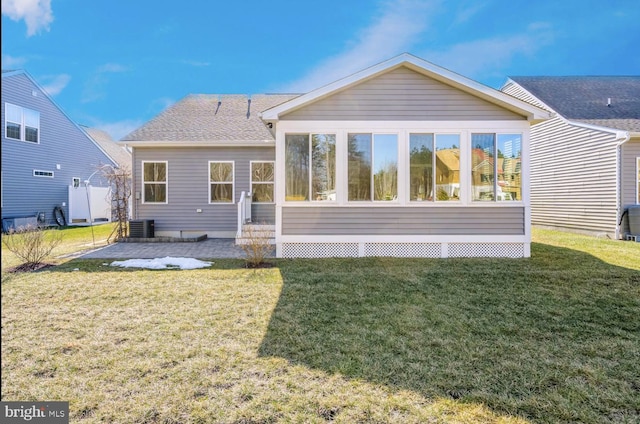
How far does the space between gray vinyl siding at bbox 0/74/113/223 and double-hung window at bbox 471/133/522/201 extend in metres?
16.1

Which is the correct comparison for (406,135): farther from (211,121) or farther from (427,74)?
(211,121)

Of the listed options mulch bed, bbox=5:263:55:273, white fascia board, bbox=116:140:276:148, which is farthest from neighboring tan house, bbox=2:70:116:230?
mulch bed, bbox=5:263:55:273

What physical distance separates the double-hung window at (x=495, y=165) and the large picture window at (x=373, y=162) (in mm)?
1837

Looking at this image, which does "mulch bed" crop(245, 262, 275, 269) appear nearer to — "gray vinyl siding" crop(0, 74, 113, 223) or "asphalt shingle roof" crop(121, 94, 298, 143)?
"asphalt shingle roof" crop(121, 94, 298, 143)

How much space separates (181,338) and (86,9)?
4.79 meters

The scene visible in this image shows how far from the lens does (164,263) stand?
7.39m

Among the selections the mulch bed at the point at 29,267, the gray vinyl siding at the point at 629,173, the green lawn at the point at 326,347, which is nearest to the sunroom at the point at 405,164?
the green lawn at the point at 326,347

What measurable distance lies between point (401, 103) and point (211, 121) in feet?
24.3

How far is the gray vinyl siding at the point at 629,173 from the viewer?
10.9 metres

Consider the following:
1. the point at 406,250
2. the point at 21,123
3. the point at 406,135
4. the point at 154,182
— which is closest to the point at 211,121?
the point at 154,182

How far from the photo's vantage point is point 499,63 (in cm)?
2153

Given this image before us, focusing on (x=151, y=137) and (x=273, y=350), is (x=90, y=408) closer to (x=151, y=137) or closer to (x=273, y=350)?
(x=273, y=350)

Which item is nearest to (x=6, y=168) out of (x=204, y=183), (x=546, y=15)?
(x=204, y=183)

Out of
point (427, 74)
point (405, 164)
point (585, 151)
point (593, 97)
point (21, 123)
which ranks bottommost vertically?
point (405, 164)
